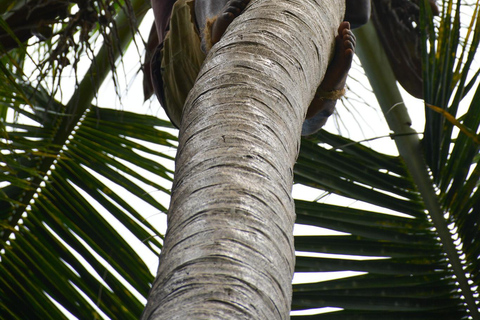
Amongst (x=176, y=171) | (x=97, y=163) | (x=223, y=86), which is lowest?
(x=176, y=171)

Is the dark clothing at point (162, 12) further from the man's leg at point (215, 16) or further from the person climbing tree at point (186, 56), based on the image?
the man's leg at point (215, 16)

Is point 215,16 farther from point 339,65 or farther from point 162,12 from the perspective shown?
point 162,12

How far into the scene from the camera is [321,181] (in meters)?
2.49

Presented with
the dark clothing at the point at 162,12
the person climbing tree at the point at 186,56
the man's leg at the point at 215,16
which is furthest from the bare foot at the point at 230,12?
the dark clothing at the point at 162,12

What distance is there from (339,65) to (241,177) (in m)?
0.83

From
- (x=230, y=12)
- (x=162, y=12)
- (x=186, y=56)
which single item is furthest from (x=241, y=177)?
(x=162, y=12)

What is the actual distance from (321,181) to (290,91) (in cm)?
133

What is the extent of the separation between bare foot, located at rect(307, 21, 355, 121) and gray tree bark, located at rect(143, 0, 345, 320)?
245mm

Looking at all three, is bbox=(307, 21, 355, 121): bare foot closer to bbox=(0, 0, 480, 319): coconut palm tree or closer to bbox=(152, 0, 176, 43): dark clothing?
bbox=(0, 0, 480, 319): coconut palm tree

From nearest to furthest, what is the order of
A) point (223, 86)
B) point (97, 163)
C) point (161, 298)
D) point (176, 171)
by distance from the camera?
1. point (161, 298)
2. point (176, 171)
3. point (223, 86)
4. point (97, 163)

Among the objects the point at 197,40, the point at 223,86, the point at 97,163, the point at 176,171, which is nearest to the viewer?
the point at 176,171

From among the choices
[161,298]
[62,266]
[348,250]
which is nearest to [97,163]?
[62,266]

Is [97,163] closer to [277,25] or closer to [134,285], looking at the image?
[134,285]

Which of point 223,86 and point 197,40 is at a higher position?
point 197,40
